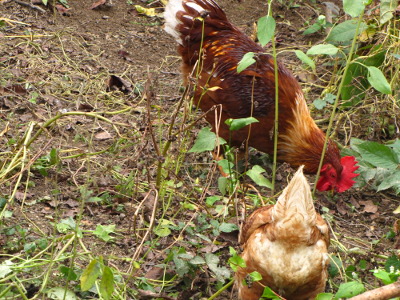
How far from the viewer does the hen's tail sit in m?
5.37

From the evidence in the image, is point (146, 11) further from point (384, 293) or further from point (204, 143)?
point (384, 293)

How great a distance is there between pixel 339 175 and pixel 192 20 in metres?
1.94

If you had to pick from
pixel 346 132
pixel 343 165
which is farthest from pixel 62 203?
pixel 346 132

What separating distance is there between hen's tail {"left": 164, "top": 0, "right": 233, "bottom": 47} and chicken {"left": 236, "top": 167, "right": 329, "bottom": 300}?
2410mm

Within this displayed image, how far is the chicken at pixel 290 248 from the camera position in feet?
10.4

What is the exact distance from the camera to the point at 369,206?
16.3ft

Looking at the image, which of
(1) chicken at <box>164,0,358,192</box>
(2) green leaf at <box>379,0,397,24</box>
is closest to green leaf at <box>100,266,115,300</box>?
(1) chicken at <box>164,0,358,192</box>

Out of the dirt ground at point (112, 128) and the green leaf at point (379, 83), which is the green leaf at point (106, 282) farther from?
the green leaf at point (379, 83)

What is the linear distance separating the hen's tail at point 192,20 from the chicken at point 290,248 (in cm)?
241

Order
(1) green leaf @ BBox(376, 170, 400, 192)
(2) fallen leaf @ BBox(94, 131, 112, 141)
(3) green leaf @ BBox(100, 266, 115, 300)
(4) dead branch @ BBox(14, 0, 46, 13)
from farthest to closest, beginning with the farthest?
(4) dead branch @ BBox(14, 0, 46, 13) → (2) fallen leaf @ BBox(94, 131, 112, 141) → (1) green leaf @ BBox(376, 170, 400, 192) → (3) green leaf @ BBox(100, 266, 115, 300)

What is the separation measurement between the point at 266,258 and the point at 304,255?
8.1 inches

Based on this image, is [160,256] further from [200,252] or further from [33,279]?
[33,279]

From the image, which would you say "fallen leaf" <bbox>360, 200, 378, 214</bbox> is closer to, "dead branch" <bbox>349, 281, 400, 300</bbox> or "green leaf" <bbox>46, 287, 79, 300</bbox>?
"dead branch" <bbox>349, 281, 400, 300</bbox>

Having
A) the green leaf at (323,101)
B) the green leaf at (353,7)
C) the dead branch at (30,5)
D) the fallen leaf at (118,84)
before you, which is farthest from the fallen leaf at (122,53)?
the green leaf at (353,7)
